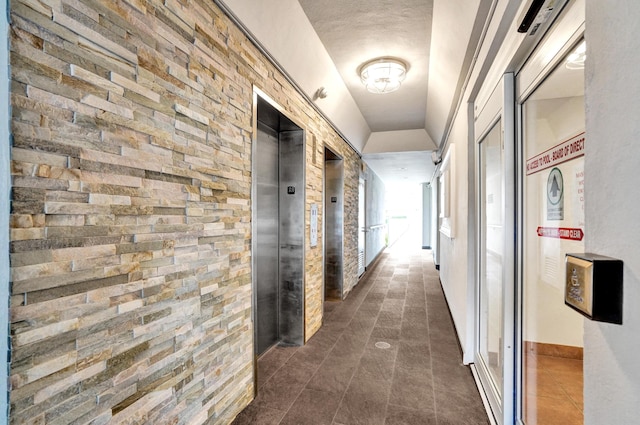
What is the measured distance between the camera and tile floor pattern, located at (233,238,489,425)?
203 cm

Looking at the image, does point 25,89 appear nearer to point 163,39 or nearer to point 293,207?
point 163,39

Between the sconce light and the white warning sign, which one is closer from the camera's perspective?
the sconce light

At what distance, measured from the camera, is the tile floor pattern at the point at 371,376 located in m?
2.03

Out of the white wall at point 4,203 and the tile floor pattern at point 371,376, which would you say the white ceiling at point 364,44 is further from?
the tile floor pattern at point 371,376

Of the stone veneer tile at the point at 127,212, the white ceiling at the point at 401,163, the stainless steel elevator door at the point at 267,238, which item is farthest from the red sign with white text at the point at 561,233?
the white ceiling at the point at 401,163

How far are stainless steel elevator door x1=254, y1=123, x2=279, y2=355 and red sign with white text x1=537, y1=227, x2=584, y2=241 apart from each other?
221 centimetres

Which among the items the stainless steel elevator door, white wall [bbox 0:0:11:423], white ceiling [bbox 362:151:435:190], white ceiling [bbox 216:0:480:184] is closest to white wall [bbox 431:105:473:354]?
white ceiling [bbox 216:0:480:184]

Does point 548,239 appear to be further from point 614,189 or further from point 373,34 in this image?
point 373,34

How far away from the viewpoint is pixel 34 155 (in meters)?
0.93

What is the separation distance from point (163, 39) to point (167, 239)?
0.96 metres

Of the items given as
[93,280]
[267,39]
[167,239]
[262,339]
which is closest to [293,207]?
[262,339]

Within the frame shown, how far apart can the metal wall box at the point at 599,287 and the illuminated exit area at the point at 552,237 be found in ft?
1.92

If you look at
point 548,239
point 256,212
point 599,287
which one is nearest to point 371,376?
point 256,212

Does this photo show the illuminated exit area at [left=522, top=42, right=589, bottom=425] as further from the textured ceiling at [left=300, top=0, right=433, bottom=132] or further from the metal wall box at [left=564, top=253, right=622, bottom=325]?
the textured ceiling at [left=300, top=0, right=433, bottom=132]
